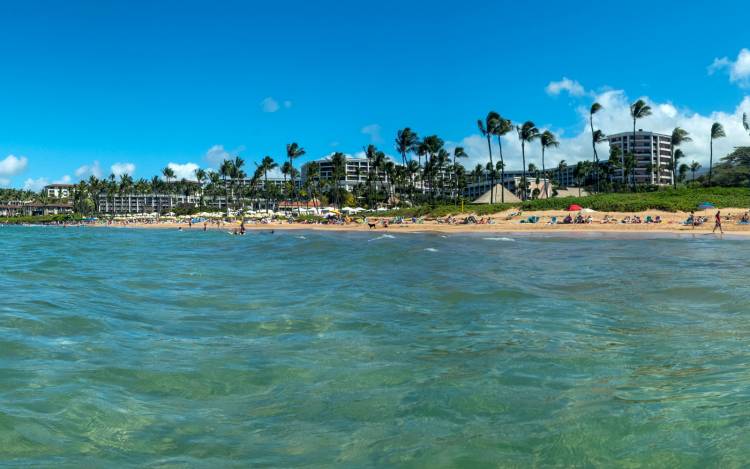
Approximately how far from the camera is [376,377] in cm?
570

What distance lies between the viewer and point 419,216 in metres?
71.9

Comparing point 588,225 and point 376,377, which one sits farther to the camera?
point 588,225

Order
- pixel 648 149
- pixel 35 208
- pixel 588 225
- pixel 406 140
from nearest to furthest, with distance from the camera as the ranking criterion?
pixel 588 225 < pixel 406 140 < pixel 648 149 < pixel 35 208

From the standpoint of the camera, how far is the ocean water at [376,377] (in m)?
3.88

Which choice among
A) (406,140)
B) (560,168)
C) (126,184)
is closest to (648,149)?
(560,168)

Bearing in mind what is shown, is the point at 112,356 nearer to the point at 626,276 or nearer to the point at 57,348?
the point at 57,348

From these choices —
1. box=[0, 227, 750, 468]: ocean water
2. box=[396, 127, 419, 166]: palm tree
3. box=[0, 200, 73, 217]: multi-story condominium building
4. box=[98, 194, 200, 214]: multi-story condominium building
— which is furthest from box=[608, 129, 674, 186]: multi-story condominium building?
box=[0, 200, 73, 217]: multi-story condominium building

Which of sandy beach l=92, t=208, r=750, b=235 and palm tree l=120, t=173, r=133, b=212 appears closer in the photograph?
sandy beach l=92, t=208, r=750, b=235

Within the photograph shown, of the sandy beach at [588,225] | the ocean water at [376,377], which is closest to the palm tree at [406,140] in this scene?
the sandy beach at [588,225]

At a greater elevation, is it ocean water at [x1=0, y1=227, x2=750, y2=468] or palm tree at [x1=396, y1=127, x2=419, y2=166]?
palm tree at [x1=396, y1=127, x2=419, y2=166]

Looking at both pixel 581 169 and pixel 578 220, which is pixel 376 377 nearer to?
pixel 578 220

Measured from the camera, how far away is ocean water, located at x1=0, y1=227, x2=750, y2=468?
3.88m

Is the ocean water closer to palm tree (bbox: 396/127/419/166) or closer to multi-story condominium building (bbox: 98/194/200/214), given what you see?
Result: palm tree (bbox: 396/127/419/166)

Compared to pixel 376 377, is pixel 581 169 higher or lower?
higher
